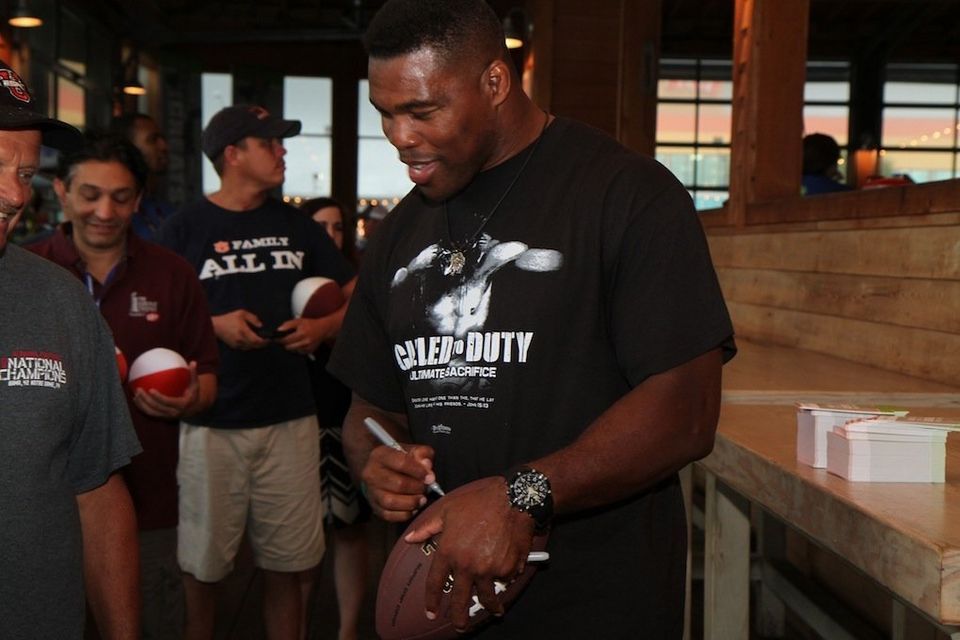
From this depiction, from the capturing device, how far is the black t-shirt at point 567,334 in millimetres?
1606

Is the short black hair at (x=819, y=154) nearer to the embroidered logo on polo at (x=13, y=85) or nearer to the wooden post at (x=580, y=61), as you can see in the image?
the wooden post at (x=580, y=61)

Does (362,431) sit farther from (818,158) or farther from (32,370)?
(818,158)

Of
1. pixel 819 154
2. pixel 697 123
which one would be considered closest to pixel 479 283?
pixel 819 154

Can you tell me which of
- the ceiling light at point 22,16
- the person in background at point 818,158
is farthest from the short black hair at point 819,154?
the ceiling light at point 22,16

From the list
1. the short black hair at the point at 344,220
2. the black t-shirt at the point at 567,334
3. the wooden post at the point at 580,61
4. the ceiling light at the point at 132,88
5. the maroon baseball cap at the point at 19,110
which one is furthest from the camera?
the ceiling light at the point at 132,88

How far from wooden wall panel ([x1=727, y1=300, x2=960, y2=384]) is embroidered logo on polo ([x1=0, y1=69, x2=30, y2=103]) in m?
2.57

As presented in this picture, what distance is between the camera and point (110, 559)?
1944mm

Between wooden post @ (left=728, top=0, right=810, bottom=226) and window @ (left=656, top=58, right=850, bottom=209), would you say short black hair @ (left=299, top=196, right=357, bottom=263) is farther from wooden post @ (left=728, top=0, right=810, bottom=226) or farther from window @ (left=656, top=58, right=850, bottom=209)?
window @ (left=656, top=58, right=850, bottom=209)

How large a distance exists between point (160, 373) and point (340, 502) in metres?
1.48

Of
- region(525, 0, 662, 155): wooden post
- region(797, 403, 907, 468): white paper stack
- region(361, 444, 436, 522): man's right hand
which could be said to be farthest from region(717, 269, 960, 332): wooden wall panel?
region(525, 0, 662, 155): wooden post

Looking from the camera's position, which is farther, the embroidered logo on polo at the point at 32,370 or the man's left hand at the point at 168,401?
the man's left hand at the point at 168,401

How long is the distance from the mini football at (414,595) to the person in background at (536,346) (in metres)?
0.04

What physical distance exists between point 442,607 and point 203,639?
7.80ft

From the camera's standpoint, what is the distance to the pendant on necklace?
1774mm
